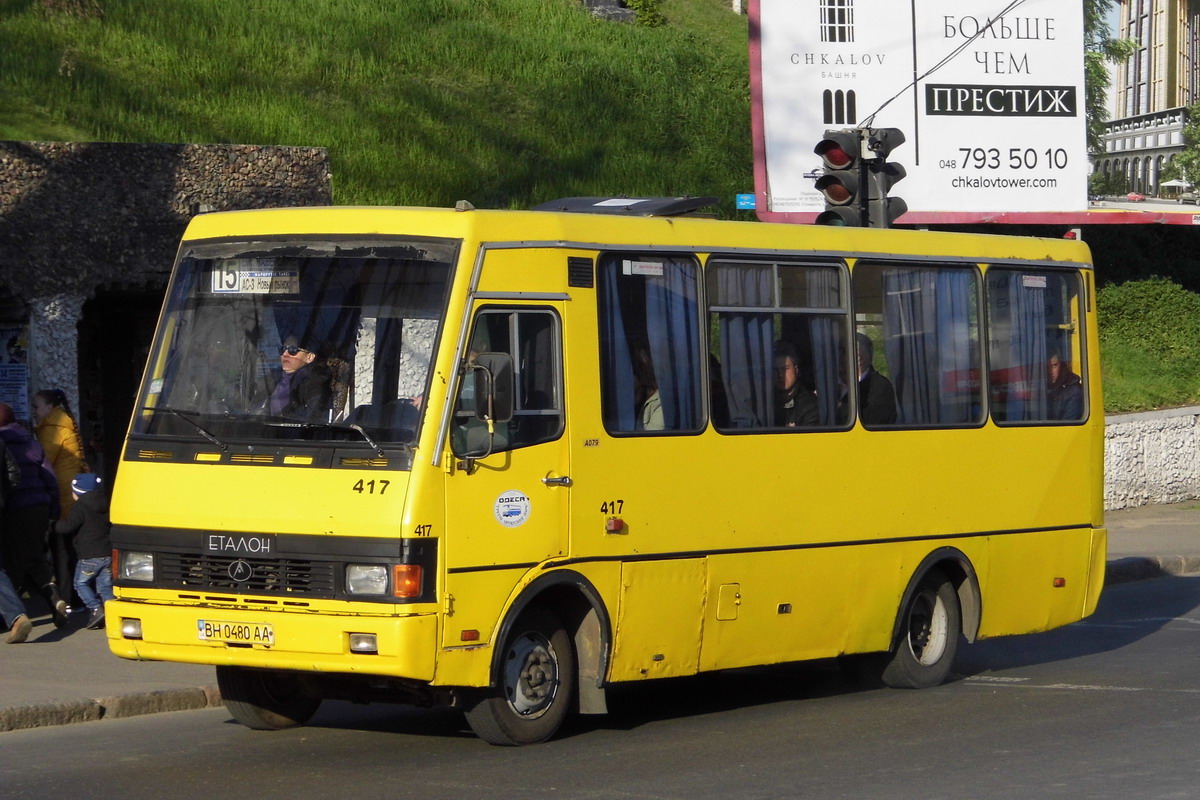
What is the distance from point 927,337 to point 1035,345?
3.97 feet

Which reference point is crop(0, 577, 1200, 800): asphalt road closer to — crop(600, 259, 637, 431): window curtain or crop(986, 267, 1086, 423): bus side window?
crop(600, 259, 637, 431): window curtain

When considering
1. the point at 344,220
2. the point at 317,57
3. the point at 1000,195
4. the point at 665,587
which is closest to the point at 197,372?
the point at 344,220

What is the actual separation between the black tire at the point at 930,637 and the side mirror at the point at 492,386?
401 centimetres

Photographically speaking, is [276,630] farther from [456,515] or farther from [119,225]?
[119,225]

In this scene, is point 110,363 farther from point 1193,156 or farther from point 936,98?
point 1193,156

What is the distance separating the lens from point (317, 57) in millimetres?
25062

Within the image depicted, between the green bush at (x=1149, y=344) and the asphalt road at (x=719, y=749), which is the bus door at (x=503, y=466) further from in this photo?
the green bush at (x=1149, y=344)

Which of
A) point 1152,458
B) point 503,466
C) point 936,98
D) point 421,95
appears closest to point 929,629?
point 503,466

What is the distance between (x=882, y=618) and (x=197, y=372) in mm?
4567

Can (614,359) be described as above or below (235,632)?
above

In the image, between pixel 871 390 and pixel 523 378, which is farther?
pixel 871 390

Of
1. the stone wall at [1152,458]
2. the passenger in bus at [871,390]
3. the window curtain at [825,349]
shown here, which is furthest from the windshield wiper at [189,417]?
the stone wall at [1152,458]

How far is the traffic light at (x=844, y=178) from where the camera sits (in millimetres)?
15297

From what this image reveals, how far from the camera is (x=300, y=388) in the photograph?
28.3ft
